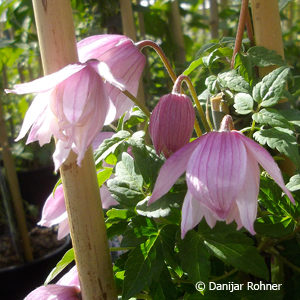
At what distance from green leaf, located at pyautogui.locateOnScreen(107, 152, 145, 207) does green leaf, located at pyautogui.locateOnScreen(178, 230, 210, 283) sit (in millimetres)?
85

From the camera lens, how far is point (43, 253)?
4.96ft

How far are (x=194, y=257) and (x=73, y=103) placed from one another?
0.23m

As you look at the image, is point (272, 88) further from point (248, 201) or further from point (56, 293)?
point (56, 293)

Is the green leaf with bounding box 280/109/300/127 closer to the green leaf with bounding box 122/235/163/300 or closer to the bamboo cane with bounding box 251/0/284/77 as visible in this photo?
the bamboo cane with bounding box 251/0/284/77

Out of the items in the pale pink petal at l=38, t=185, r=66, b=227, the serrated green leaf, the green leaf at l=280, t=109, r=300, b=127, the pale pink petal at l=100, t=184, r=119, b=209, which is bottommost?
the pale pink petal at l=100, t=184, r=119, b=209

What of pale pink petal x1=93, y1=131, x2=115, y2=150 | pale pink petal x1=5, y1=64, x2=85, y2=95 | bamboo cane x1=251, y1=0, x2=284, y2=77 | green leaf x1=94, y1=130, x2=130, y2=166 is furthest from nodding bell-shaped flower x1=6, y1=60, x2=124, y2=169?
bamboo cane x1=251, y1=0, x2=284, y2=77

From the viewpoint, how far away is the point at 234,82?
565 mm

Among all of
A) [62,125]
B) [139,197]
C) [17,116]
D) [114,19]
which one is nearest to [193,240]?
[139,197]

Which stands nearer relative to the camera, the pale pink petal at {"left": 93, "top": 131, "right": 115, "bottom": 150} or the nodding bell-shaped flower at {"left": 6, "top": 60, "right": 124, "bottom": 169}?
the nodding bell-shaped flower at {"left": 6, "top": 60, "right": 124, "bottom": 169}

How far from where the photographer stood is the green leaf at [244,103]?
55 cm

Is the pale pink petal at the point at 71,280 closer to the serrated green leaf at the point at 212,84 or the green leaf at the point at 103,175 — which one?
the green leaf at the point at 103,175

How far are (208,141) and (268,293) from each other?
266 millimetres

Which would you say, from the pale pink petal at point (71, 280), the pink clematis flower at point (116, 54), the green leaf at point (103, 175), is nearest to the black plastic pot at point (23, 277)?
the pale pink petal at point (71, 280)

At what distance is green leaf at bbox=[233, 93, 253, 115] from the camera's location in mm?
546
